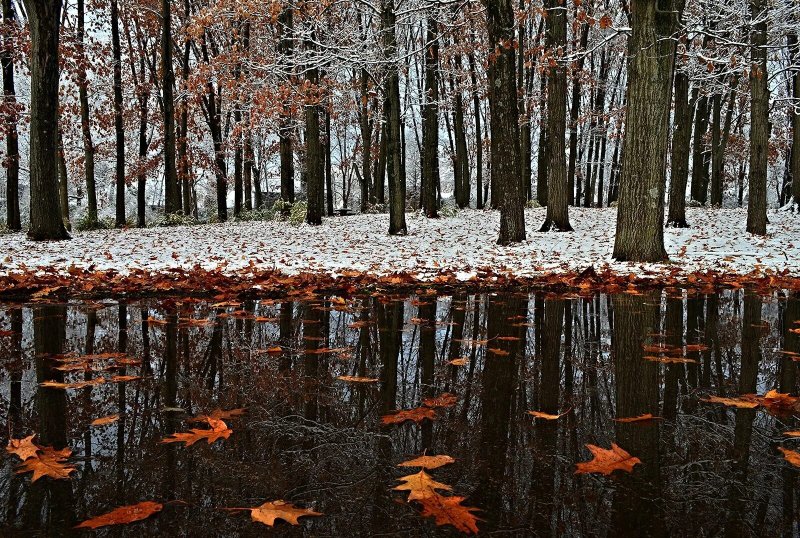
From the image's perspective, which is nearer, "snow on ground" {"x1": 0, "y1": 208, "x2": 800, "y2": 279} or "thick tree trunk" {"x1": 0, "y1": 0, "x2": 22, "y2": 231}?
"snow on ground" {"x1": 0, "y1": 208, "x2": 800, "y2": 279}

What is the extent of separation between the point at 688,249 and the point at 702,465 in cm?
1029

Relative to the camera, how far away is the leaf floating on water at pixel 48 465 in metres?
1.46

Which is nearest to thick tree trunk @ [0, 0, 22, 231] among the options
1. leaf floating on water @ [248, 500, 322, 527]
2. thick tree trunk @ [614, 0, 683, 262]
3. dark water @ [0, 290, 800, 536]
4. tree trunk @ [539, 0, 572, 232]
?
dark water @ [0, 290, 800, 536]

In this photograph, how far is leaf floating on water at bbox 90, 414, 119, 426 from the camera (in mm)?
1854

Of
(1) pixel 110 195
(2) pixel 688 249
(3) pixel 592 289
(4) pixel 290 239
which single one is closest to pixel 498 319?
(3) pixel 592 289

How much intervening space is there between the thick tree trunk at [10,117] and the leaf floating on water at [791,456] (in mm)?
17412

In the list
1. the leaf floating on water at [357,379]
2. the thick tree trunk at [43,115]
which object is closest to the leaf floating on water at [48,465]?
the leaf floating on water at [357,379]

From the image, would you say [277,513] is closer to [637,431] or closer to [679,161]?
[637,431]

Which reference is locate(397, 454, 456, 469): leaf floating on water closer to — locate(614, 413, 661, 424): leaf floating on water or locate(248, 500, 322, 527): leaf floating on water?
locate(248, 500, 322, 527): leaf floating on water

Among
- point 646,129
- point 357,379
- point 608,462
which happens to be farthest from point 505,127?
point 608,462

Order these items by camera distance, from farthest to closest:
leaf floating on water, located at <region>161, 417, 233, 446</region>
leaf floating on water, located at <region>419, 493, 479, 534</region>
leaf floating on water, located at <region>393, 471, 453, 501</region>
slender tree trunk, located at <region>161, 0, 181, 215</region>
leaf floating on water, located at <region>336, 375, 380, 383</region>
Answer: slender tree trunk, located at <region>161, 0, 181, 215</region>
leaf floating on water, located at <region>336, 375, 380, 383</region>
leaf floating on water, located at <region>161, 417, 233, 446</region>
leaf floating on water, located at <region>393, 471, 453, 501</region>
leaf floating on water, located at <region>419, 493, 479, 534</region>

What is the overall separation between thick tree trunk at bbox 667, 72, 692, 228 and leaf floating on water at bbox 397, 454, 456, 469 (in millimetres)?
15412

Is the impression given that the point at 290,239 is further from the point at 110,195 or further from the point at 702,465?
the point at 110,195

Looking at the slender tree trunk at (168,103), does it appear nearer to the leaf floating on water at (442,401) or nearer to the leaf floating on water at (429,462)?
the leaf floating on water at (442,401)
